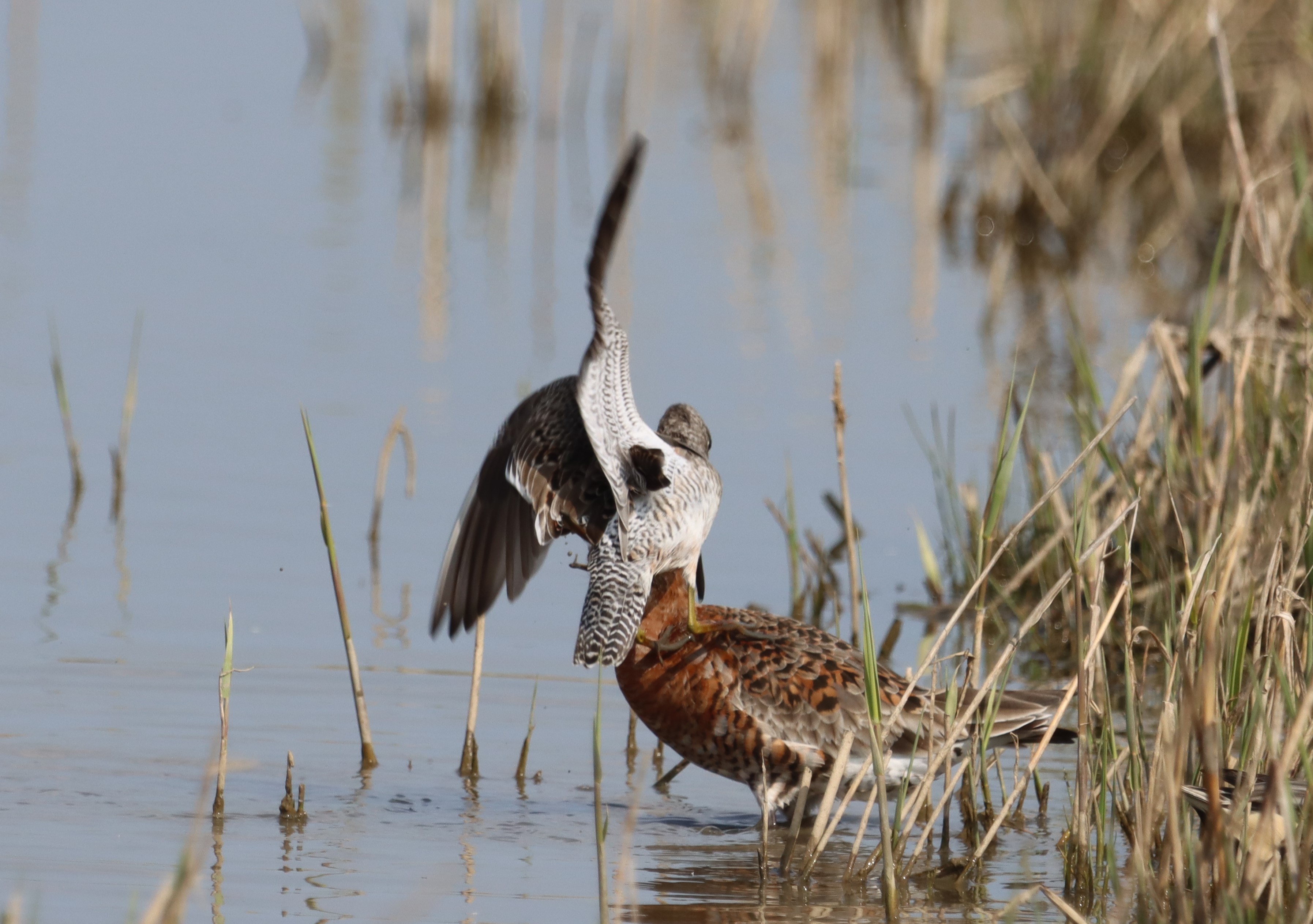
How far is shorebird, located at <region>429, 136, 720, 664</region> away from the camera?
Answer: 502 cm

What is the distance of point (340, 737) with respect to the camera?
6004mm

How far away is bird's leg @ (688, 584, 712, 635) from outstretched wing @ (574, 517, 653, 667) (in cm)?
22

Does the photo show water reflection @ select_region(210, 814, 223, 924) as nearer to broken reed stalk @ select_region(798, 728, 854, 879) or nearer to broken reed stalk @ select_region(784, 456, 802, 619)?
broken reed stalk @ select_region(798, 728, 854, 879)

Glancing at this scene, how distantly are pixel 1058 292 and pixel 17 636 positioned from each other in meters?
8.00

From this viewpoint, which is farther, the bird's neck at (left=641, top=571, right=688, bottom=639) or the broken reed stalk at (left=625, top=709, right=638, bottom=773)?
the broken reed stalk at (left=625, top=709, right=638, bottom=773)

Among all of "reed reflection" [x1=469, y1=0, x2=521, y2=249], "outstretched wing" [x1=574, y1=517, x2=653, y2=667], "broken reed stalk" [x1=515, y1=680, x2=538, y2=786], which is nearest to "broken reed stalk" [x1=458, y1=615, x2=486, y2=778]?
"broken reed stalk" [x1=515, y1=680, x2=538, y2=786]

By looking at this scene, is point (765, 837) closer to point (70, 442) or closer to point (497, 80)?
point (70, 442)

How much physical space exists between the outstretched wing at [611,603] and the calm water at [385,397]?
36 centimetres

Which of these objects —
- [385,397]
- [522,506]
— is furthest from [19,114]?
[522,506]

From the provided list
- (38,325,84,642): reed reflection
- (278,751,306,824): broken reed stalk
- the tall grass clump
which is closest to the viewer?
the tall grass clump

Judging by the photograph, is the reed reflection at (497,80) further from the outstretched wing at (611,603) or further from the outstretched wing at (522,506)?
the outstretched wing at (611,603)

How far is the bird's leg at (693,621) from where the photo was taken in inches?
221

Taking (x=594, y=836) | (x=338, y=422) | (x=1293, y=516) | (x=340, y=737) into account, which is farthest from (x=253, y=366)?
(x=1293, y=516)

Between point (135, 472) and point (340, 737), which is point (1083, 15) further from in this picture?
point (340, 737)
